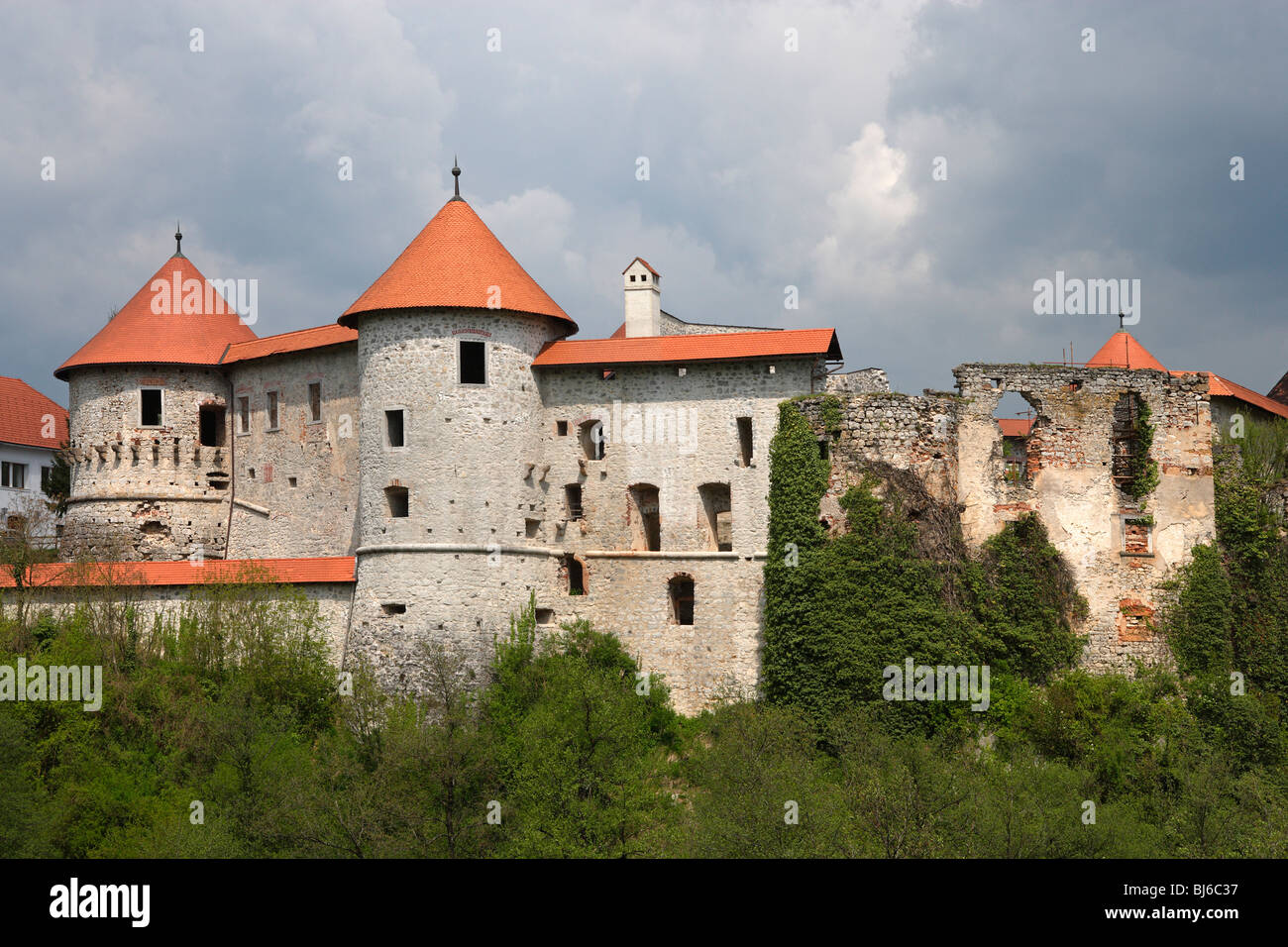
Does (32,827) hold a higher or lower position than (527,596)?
lower

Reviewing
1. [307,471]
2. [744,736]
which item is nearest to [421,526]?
[307,471]

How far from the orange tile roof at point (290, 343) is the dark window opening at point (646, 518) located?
926 centimetres

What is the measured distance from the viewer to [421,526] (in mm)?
34000

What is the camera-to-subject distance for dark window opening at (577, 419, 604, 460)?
119ft

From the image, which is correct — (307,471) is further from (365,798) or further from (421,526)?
(365,798)

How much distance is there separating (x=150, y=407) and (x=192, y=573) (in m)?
7.39

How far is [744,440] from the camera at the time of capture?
115ft

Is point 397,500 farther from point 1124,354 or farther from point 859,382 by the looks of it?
point 1124,354

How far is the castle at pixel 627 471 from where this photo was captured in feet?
112

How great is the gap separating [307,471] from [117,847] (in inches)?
482
